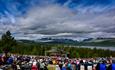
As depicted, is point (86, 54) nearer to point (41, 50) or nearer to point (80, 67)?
point (41, 50)

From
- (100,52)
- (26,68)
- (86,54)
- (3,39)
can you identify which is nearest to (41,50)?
(86,54)

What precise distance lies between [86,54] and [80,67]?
130 m

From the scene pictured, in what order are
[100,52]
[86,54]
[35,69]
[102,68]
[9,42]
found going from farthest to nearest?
[100,52] < [86,54] < [9,42] < [35,69] < [102,68]

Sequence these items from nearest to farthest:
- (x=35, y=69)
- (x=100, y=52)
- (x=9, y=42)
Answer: (x=35, y=69), (x=9, y=42), (x=100, y=52)

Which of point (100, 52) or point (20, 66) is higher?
point (20, 66)

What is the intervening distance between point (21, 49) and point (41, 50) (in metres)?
14.9

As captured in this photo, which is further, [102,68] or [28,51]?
[28,51]

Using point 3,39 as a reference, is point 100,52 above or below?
below

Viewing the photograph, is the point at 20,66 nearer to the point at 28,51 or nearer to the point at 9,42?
the point at 9,42

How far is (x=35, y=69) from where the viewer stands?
75.4 ft

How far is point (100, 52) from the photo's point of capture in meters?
165

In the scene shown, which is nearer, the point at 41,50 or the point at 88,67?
the point at 88,67

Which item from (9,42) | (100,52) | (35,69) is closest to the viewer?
(35,69)

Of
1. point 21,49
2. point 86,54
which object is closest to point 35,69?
point 86,54
